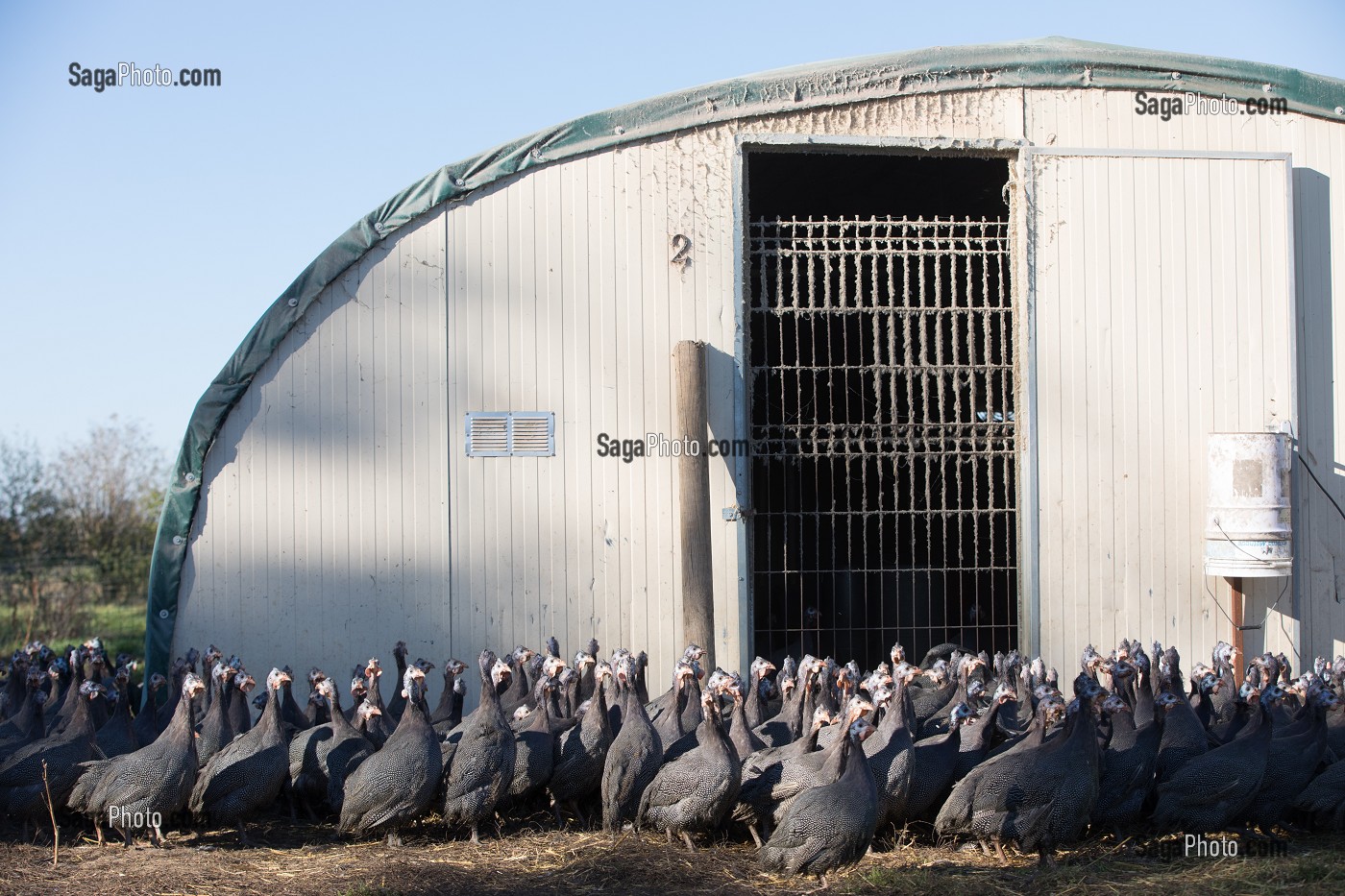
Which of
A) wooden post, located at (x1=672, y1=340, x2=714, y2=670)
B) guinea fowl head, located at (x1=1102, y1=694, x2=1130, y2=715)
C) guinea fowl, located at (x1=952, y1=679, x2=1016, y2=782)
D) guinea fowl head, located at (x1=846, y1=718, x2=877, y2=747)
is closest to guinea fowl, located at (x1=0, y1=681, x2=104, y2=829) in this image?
wooden post, located at (x1=672, y1=340, x2=714, y2=670)

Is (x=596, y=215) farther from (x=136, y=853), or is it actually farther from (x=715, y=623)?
(x=136, y=853)

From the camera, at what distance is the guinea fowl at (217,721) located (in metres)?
7.40

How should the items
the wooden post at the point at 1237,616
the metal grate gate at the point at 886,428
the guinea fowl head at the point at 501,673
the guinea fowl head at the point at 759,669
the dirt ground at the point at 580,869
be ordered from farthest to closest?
the metal grate gate at the point at 886,428, the wooden post at the point at 1237,616, the guinea fowl head at the point at 759,669, the guinea fowl head at the point at 501,673, the dirt ground at the point at 580,869

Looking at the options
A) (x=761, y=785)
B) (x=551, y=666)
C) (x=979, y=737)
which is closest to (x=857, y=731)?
(x=761, y=785)

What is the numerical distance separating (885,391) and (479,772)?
848cm

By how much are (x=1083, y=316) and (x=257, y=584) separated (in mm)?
6681

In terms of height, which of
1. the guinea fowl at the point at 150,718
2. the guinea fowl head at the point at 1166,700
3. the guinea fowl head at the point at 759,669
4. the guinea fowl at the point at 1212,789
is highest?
the guinea fowl head at the point at 759,669

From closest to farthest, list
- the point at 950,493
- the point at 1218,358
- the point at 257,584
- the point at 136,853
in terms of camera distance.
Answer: the point at 136,853 < the point at 257,584 < the point at 1218,358 < the point at 950,493

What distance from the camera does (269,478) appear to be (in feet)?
29.3

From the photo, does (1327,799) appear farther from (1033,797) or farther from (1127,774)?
(1033,797)

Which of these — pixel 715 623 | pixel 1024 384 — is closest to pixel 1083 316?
pixel 1024 384

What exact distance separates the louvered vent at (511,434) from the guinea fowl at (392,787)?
277 cm

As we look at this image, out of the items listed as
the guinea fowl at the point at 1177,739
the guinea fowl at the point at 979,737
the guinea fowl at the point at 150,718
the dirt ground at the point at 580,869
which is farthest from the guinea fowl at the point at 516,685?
the guinea fowl at the point at 1177,739

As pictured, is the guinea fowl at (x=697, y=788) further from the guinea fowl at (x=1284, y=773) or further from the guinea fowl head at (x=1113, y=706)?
the guinea fowl at (x=1284, y=773)
